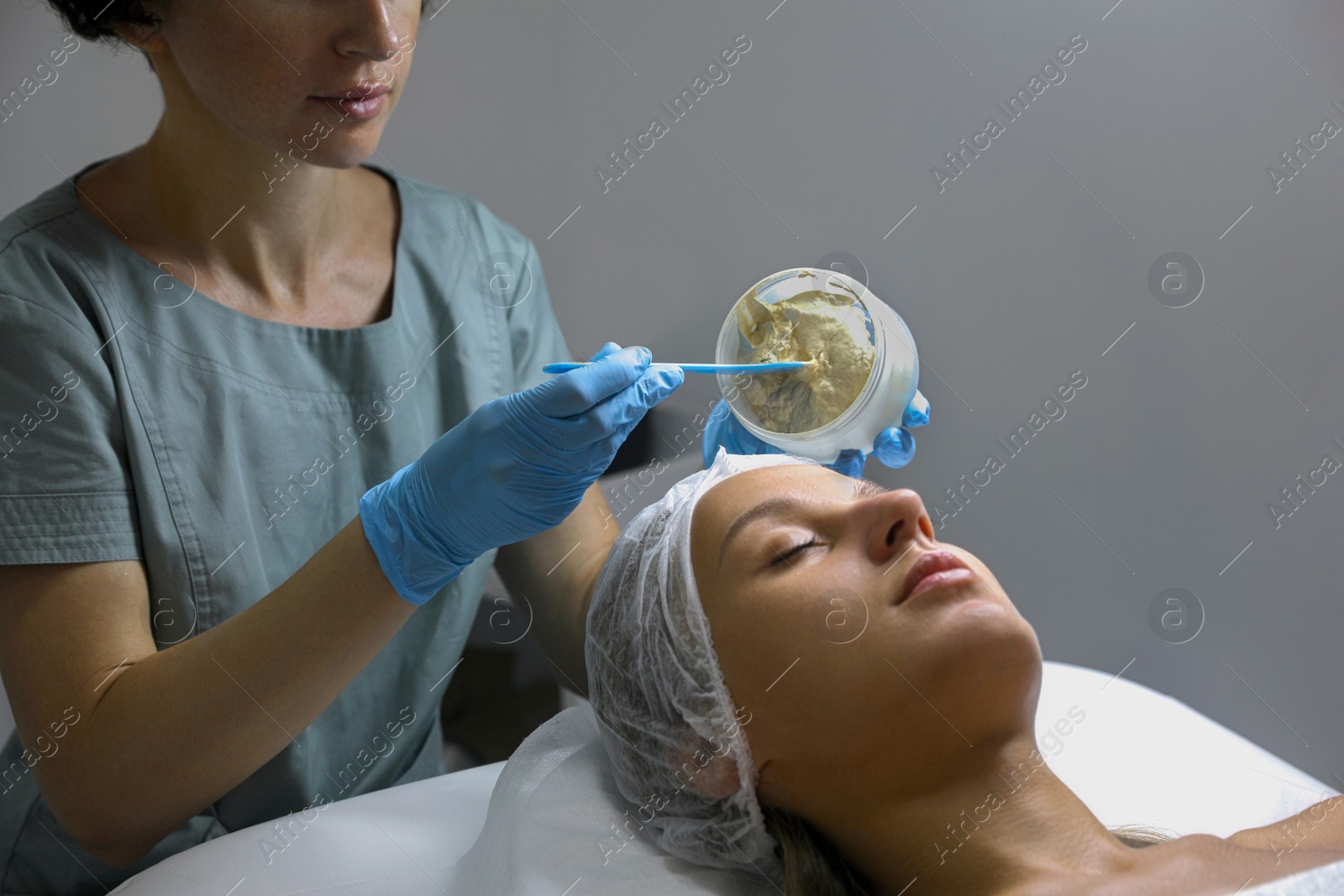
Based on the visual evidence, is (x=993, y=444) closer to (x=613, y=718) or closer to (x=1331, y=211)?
(x=1331, y=211)

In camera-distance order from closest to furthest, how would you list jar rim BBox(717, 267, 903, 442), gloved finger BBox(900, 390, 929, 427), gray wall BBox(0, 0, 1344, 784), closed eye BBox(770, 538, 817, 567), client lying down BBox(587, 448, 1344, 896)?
client lying down BBox(587, 448, 1344, 896), closed eye BBox(770, 538, 817, 567), jar rim BBox(717, 267, 903, 442), gloved finger BBox(900, 390, 929, 427), gray wall BBox(0, 0, 1344, 784)

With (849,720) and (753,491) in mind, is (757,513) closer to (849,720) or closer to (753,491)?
(753,491)

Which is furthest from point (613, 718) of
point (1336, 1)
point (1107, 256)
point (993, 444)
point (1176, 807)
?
point (1336, 1)

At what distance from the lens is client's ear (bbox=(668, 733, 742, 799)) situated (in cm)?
116

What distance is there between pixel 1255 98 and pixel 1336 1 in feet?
0.66

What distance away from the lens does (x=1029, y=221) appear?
6.81 feet

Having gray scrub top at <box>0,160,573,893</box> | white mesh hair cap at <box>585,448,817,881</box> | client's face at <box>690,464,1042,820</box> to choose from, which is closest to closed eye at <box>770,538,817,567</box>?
client's face at <box>690,464,1042,820</box>

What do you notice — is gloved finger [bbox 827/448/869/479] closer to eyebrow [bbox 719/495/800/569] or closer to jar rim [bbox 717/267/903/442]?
jar rim [bbox 717/267/903/442]

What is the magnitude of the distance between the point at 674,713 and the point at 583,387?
16.1 inches

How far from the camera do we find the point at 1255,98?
74.4 inches

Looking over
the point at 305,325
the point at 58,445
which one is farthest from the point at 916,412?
the point at 58,445

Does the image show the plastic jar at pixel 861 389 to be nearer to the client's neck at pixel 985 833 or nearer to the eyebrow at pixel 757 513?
the eyebrow at pixel 757 513

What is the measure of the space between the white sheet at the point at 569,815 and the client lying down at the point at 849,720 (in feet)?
0.25

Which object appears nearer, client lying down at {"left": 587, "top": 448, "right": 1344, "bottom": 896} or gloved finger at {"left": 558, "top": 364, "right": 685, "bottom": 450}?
client lying down at {"left": 587, "top": 448, "right": 1344, "bottom": 896}
